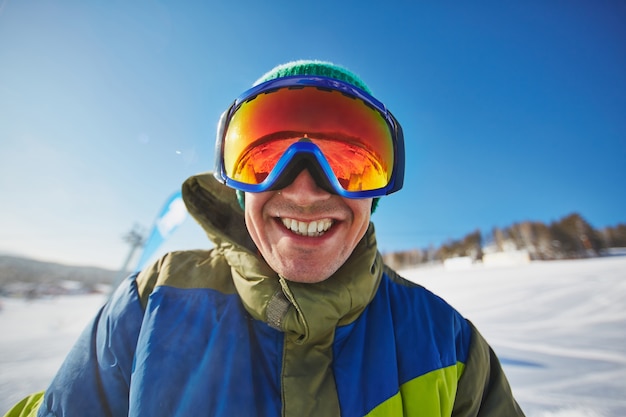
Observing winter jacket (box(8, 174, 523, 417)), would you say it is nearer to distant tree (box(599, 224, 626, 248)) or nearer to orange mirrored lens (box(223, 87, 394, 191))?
orange mirrored lens (box(223, 87, 394, 191))

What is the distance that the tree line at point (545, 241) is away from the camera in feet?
98.7

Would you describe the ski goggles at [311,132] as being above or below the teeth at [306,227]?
above

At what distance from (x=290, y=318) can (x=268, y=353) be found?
0.60 feet

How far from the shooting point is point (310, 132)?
3.81ft

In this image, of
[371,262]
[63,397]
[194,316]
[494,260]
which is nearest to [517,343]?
[371,262]

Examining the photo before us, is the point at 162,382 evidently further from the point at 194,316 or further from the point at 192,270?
the point at 192,270

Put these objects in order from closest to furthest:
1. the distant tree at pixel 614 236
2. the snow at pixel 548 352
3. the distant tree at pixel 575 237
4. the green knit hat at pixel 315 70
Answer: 1. the green knit hat at pixel 315 70
2. the snow at pixel 548 352
3. the distant tree at pixel 575 237
4. the distant tree at pixel 614 236

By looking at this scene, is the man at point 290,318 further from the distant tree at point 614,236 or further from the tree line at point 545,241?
the distant tree at point 614,236

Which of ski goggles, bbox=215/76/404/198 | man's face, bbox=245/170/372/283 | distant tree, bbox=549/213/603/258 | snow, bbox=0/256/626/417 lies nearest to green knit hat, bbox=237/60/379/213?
ski goggles, bbox=215/76/404/198

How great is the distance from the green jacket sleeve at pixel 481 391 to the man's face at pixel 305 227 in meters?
0.65

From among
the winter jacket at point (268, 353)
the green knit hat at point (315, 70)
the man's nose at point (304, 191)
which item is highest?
the green knit hat at point (315, 70)

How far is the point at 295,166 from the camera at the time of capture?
1038 mm

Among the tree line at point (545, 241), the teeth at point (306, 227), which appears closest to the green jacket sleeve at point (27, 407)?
the teeth at point (306, 227)

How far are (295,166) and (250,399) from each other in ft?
2.73
